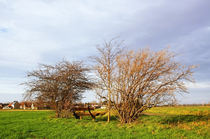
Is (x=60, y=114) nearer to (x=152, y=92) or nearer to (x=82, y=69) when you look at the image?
(x=82, y=69)

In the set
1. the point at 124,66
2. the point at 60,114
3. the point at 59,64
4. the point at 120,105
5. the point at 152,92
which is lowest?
the point at 60,114

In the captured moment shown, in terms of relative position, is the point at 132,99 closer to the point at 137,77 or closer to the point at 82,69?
the point at 137,77

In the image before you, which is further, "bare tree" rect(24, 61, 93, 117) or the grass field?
"bare tree" rect(24, 61, 93, 117)

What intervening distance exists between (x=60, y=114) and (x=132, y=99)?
26.9 ft

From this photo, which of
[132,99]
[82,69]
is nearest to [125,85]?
[132,99]

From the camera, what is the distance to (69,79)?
16297 millimetres

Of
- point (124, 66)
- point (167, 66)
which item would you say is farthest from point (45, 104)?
point (167, 66)

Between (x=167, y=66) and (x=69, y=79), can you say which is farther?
(x=69, y=79)

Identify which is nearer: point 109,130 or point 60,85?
point 109,130

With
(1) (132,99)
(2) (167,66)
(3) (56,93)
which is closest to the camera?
Result: (2) (167,66)

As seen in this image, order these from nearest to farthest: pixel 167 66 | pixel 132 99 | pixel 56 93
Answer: pixel 167 66, pixel 132 99, pixel 56 93

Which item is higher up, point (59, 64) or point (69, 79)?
point (59, 64)

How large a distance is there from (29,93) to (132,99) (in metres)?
10.4

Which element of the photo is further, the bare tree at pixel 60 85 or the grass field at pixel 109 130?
the bare tree at pixel 60 85
